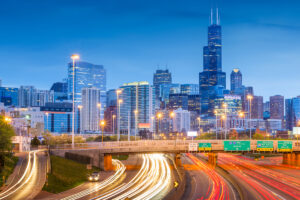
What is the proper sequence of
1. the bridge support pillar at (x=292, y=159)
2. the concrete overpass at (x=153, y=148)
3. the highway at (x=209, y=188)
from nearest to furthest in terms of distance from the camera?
the highway at (x=209, y=188)
the concrete overpass at (x=153, y=148)
the bridge support pillar at (x=292, y=159)

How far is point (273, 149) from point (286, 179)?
16.3 m

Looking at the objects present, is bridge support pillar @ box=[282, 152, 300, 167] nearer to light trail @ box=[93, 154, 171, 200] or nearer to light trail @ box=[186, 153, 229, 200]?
light trail @ box=[186, 153, 229, 200]

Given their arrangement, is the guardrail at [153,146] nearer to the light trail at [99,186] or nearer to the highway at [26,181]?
the light trail at [99,186]

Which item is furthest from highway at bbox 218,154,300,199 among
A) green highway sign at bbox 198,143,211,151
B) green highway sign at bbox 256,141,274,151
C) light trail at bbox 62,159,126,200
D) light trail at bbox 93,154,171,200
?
light trail at bbox 62,159,126,200

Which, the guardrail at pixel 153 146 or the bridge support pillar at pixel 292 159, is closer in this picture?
the guardrail at pixel 153 146

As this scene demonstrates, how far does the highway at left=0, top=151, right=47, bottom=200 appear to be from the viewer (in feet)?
152

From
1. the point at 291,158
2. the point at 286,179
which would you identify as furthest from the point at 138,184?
the point at 291,158

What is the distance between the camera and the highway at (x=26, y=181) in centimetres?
4622

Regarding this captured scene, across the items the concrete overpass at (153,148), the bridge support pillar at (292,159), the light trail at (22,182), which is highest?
the concrete overpass at (153,148)

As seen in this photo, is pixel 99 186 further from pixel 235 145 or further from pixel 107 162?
pixel 235 145

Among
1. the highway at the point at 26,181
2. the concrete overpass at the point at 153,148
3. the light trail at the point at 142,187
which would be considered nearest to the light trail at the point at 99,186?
the light trail at the point at 142,187

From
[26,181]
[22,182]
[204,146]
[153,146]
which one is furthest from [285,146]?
[22,182]

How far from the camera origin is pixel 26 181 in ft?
179

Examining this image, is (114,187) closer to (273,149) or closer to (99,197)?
(99,197)
